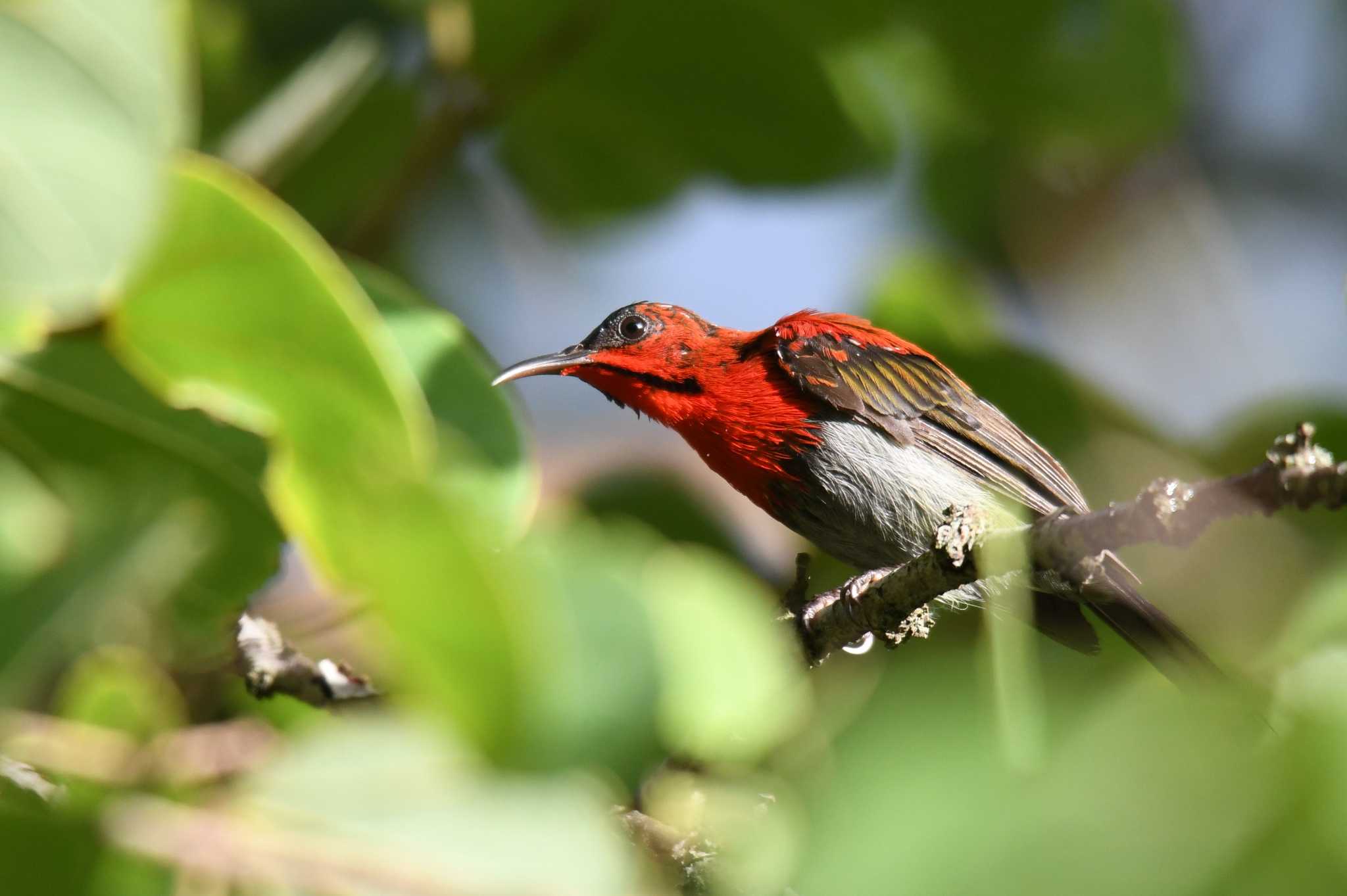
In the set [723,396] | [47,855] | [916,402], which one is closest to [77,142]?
[47,855]

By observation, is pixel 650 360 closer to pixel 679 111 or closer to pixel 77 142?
pixel 679 111

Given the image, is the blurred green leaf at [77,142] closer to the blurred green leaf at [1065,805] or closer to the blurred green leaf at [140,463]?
the blurred green leaf at [140,463]

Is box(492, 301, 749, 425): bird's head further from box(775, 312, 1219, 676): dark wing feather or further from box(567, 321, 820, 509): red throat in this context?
box(775, 312, 1219, 676): dark wing feather

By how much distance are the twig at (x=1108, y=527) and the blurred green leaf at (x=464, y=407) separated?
0.78 metres

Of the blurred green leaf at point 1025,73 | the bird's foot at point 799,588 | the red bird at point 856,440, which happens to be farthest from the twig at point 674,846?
the blurred green leaf at point 1025,73

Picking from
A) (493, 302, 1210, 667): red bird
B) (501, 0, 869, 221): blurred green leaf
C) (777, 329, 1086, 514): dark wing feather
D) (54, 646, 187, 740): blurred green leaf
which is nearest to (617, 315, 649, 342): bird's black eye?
(493, 302, 1210, 667): red bird

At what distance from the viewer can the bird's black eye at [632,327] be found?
16.1 ft

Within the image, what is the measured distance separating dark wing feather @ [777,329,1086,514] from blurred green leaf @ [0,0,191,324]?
301 centimetres

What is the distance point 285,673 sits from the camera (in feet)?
8.73

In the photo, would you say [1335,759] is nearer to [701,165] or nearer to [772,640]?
[772,640]

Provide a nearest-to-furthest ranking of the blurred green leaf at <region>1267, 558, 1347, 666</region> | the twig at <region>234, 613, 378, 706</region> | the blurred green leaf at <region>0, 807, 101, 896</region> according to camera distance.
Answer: the blurred green leaf at <region>0, 807, 101, 896</region> → the blurred green leaf at <region>1267, 558, 1347, 666</region> → the twig at <region>234, 613, 378, 706</region>

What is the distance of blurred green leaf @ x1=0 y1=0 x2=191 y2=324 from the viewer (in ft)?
4.73

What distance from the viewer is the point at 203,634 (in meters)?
2.30

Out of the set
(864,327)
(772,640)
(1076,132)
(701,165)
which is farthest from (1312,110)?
(772,640)
